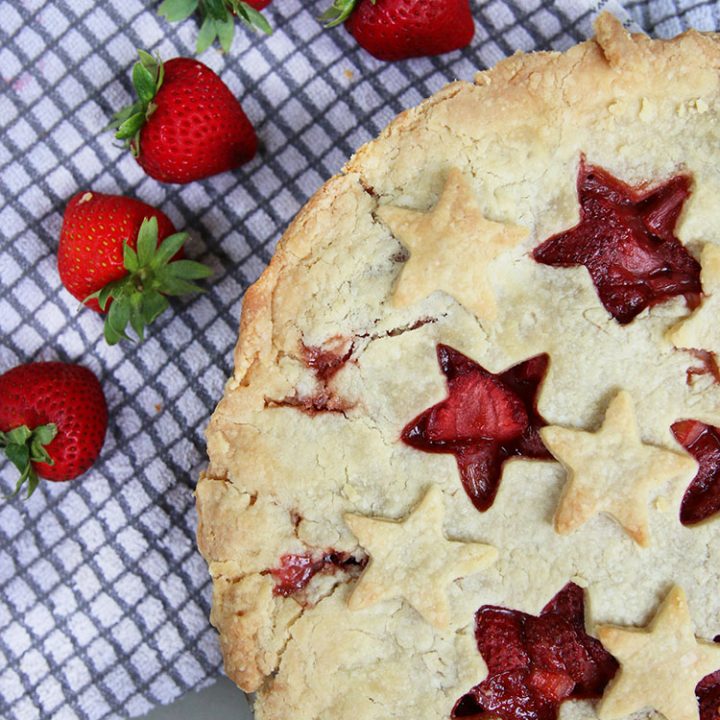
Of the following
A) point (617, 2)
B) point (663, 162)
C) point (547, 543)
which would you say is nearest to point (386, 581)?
point (547, 543)

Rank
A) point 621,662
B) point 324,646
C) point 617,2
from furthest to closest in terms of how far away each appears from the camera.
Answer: point 617,2
point 324,646
point 621,662

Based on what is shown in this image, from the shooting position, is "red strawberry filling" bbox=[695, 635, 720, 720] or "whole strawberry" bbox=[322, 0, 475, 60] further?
"whole strawberry" bbox=[322, 0, 475, 60]

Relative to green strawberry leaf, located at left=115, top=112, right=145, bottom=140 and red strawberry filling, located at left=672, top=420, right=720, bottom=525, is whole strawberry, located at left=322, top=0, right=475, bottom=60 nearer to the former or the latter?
green strawberry leaf, located at left=115, top=112, right=145, bottom=140

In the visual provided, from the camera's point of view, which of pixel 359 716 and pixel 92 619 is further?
pixel 92 619

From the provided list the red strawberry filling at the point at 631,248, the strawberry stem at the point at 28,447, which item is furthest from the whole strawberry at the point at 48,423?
the red strawberry filling at the point at 631,248

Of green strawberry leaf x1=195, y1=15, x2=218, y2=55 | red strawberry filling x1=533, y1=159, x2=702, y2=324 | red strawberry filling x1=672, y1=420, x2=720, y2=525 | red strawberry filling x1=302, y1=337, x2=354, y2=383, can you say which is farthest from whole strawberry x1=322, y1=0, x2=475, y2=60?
red strawberry filling x1=672, y1=420, x2=720, y2=525

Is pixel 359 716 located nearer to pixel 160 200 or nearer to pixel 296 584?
pixel 296 584

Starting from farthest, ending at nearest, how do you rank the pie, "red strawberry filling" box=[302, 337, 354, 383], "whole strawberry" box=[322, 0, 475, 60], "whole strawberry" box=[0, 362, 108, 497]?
"whole strawberry" box=[0, 362, 108, 497] < "whole strawberry" box=[322, 0, 475, 60] < "red strawberry filling" box=[302, 337, 354, 383] < the pie
